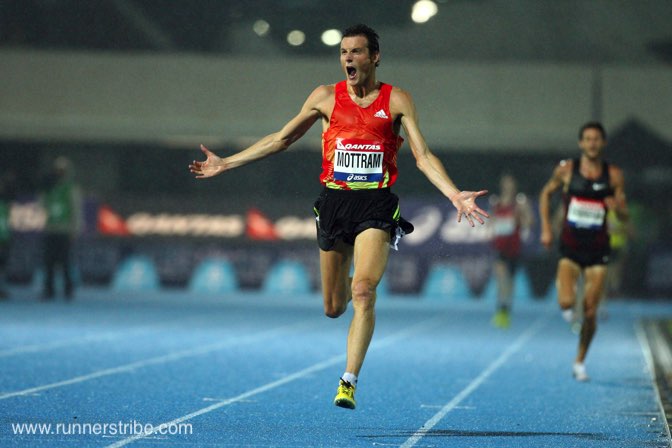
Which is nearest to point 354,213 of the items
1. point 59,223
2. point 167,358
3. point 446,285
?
point 167,358

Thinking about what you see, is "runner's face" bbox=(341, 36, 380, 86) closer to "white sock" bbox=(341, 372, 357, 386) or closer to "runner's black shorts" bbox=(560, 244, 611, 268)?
"white sock" bbox=(341, 372, 357, 386)

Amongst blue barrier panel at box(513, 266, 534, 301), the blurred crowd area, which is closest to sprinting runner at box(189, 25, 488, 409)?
the blurred crowd area

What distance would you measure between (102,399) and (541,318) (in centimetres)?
1224

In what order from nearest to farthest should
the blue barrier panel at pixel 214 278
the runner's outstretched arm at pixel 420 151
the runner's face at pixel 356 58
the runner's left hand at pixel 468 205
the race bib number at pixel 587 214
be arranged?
the runner's left hand at pixel 468 205 → the runner's outstretched arm at pixel 420 151 → the runner's face at pixel 356 58 → the race bib number at pixel 587 214 → the blue barrier panel at pixel 214 278

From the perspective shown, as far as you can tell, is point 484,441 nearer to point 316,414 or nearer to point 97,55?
point 316,414

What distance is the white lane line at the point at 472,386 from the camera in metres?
6.43

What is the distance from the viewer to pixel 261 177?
29375 mm

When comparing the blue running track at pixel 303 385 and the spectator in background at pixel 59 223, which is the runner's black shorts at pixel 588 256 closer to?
the blue running track at pixel 303 385

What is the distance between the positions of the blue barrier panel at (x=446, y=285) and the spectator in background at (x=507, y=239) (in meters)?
6.49

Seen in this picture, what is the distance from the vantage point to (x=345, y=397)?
Answer: 6254 millimetres

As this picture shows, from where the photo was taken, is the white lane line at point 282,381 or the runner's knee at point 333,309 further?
the runner's knee at point 333,309

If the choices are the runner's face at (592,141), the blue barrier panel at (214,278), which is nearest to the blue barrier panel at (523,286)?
the blue barrier panel at (214,278)

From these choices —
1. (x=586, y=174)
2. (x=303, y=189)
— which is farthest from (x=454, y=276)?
(x=586, y=174)

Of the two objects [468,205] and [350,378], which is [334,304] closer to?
[350,378]
